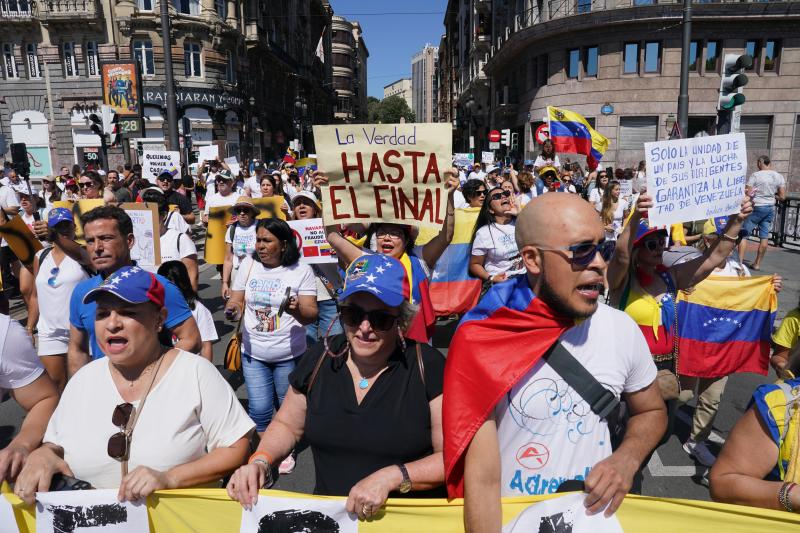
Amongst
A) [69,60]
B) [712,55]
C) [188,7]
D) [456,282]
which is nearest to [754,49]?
[712,55]

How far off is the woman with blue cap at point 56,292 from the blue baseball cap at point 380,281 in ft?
9.72

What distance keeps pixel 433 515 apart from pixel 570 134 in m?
9.52

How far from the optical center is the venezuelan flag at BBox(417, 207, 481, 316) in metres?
6.74

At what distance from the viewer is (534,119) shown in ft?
108

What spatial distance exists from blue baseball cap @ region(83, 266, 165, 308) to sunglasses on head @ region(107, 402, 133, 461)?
0.41 meters

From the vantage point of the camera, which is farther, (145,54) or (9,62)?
(9,62)

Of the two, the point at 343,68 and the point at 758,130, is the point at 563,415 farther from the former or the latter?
the point at 343,68

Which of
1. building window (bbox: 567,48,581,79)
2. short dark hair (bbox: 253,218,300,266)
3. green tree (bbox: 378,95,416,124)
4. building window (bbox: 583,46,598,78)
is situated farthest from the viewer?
green tree (bbox: 378,95,416,124)

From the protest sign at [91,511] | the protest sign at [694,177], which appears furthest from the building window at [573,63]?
the protest sign at [91,511]

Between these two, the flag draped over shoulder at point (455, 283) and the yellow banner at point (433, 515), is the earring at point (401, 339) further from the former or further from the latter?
the flag draped over shoulder at point (455, 283)

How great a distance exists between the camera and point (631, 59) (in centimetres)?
2870

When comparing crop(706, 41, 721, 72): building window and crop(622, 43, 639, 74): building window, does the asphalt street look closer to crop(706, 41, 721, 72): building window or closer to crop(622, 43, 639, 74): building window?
Answer: crop(622, 43, 639, 74): building window

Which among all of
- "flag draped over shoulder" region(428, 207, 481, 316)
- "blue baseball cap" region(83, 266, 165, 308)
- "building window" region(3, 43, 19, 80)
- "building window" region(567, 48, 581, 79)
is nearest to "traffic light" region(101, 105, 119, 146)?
"flag draped over shoulder" region(428, 207, 481, 316)

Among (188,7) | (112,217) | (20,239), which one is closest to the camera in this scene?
(112,217)
